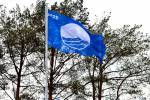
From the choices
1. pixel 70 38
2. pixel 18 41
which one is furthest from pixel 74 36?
pixel 18 41

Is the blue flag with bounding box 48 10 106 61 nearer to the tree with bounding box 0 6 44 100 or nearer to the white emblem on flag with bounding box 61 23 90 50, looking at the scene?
the white emblem on flag with bounding box 61 23 90 50

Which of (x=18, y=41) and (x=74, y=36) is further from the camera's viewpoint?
(x=18, y=41)

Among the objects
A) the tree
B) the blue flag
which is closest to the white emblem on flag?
the blue flag

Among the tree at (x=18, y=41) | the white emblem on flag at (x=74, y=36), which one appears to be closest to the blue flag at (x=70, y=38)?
the white emblem on flag at (x=74, y=36)

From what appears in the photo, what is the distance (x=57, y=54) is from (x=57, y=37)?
16.5 m

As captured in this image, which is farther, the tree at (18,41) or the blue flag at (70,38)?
the tree at (18,41)

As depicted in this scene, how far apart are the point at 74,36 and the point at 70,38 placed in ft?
0.58

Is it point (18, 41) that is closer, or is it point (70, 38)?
point (70, 38)

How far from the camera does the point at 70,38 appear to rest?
16125mm

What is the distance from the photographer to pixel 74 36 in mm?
16203

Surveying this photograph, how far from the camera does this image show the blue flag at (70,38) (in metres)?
15.7

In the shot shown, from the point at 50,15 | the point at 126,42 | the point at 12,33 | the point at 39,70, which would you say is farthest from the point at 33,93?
the point at 50,15

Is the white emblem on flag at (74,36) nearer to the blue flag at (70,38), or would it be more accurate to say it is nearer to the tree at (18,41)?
the blue flag at (70,38)

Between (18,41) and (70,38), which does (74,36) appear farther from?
(18,41)
